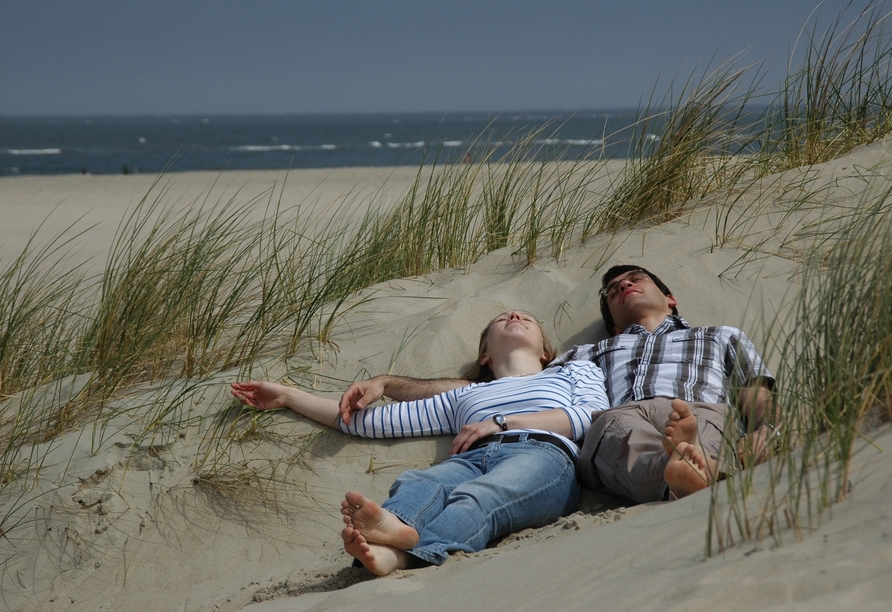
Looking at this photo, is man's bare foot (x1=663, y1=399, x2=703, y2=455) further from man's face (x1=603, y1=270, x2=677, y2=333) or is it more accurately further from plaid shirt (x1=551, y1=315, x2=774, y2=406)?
man's face (x1=603, y1=270, x2=677, y2=333)

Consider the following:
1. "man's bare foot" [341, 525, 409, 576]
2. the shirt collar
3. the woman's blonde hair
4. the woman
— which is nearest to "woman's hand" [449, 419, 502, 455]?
the woman

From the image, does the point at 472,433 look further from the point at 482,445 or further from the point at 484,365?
the point at 484,365

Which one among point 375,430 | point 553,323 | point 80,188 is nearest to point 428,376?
point 375,430

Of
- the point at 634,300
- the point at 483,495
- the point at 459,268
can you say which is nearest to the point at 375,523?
the point at 483,495

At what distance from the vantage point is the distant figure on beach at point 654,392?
229cm

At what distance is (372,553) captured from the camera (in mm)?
2199

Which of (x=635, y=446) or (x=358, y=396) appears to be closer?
(x=635, y=446)

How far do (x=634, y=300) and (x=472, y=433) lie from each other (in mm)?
1023

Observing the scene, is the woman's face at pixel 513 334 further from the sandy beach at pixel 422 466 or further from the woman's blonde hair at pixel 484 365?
the sandy beach at pixel 422 466

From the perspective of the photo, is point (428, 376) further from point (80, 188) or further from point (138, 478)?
point (80, 188)

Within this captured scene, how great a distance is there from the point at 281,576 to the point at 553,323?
1.85m

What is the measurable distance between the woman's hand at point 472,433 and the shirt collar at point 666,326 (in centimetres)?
88

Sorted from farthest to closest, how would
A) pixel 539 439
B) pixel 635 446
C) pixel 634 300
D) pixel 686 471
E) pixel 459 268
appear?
pixel 459 268 < pixel 634 300 < pixel 539 439 < pixel 635 446 < pixel 686 471

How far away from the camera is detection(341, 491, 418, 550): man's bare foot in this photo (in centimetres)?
218
